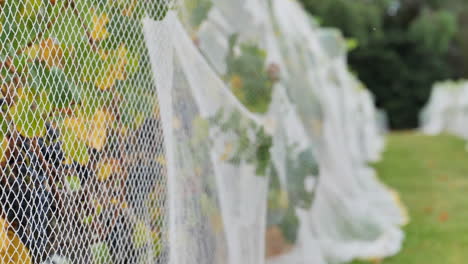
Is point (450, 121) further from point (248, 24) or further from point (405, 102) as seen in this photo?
point (248, 24)

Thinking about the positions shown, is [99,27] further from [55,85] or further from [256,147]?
[256,147]

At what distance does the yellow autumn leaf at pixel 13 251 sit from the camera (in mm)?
1671

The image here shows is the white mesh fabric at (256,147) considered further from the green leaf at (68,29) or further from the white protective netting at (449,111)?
the white protective netting at (449,111)

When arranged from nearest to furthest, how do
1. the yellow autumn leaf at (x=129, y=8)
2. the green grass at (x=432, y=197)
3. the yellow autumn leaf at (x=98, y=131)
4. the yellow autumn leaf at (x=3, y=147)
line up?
the yellow autumn leaf at (x=3, y=147) → the yellow autumn leaf at (x=98, y=131) → the yellow autumn leaf at (x=129, y=8) → the green grass at (x=432, y=197)

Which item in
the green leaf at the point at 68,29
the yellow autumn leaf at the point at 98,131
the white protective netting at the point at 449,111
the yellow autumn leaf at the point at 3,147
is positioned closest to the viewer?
the yellow autumn leaf at the point at 3,147

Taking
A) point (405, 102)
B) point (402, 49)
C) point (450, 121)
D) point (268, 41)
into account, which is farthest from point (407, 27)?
point (268, 41)

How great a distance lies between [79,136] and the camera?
1833 mm

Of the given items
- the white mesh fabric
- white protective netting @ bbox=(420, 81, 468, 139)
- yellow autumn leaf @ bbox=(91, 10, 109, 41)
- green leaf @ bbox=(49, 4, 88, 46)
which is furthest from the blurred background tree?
green leaf @ bbox=(49, 4, 88, 46)

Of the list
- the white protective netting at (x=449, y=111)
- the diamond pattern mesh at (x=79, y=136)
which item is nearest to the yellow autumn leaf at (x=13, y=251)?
the diamond pattern mesh at (x=79, y=136)

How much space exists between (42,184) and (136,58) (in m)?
0.52

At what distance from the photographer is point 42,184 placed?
5.72 feet

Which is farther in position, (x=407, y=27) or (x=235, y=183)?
(x=407, y=27)

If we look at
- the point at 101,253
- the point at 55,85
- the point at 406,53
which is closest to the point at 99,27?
the point at 55,85

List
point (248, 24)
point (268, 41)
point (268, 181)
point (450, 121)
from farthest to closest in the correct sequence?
1. point (450, 121)
2. point (268, 41)
3. point (248, 24)
4. point (268, 181)
